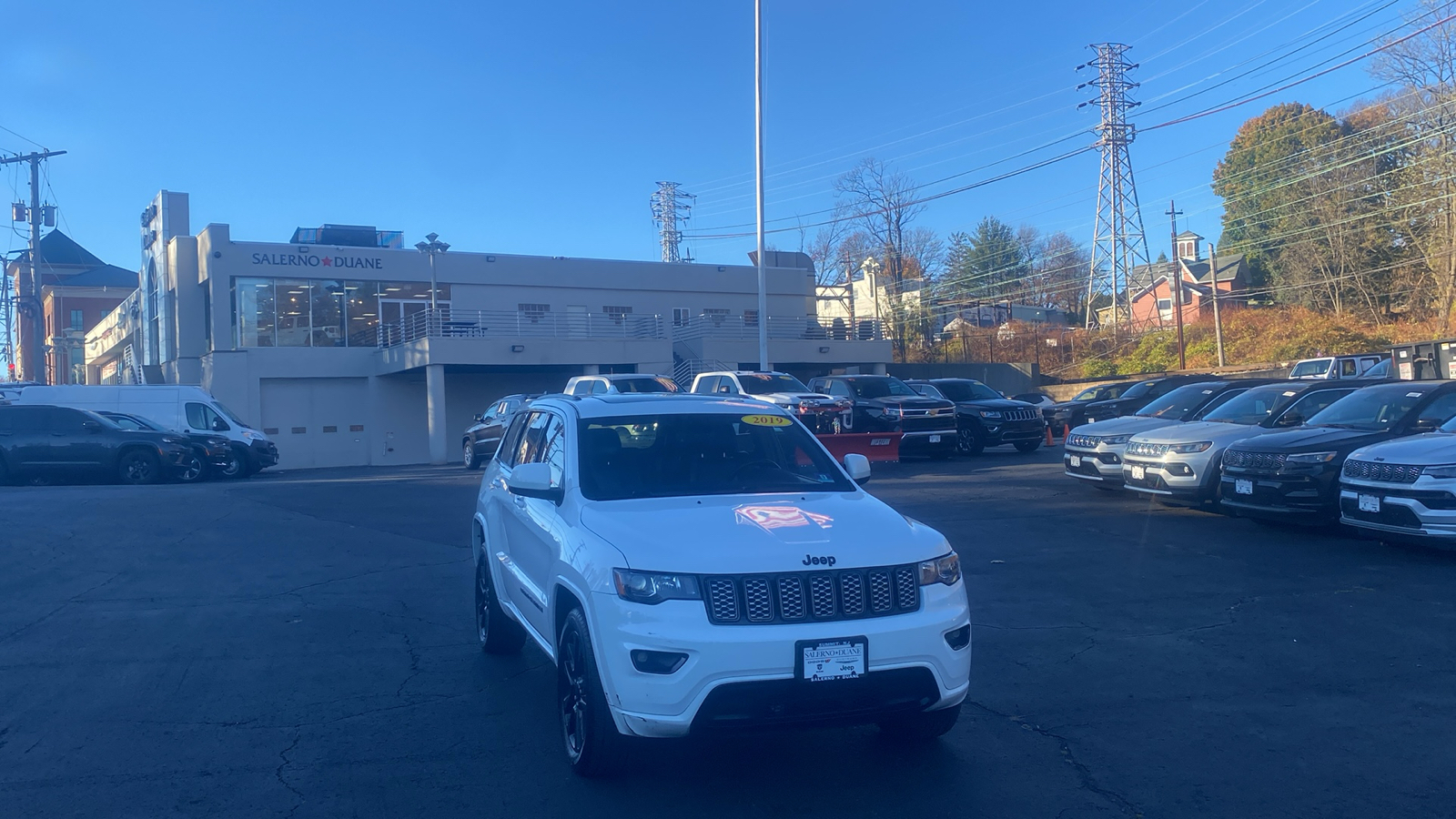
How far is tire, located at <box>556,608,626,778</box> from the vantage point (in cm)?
454

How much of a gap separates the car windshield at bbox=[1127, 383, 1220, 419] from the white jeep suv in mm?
11938

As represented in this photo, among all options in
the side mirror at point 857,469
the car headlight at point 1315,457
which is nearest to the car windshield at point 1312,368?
the car headlight at point 1315,457

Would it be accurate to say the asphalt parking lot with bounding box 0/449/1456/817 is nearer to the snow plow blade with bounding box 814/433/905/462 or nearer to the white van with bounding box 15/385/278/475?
the snow plow blade with bounding box 814/433/905/462

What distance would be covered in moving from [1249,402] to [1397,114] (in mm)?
35951

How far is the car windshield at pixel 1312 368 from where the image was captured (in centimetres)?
2659

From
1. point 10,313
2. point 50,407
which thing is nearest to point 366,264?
point 50,407

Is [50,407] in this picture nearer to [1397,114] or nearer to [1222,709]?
[1222,709]

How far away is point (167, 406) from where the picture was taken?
2533cm

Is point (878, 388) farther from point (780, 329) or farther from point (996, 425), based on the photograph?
point (780, 329)

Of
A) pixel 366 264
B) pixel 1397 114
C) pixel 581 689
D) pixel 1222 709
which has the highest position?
pixel 1397 114

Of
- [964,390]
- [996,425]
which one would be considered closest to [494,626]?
[996,425]

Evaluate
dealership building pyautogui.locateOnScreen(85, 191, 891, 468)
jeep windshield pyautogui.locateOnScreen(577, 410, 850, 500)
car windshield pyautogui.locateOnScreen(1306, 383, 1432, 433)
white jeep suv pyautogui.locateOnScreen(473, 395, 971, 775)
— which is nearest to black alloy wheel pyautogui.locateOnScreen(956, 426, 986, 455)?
car windshield pyautogui.locateOnScreen(1306, 383, 1432, 433)

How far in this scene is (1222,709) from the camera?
225 inches

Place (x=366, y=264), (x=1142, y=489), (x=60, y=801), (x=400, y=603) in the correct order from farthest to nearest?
(x=366, y=264) < (x=1142, y=489) < (x=400, y=603) < (x=60, y=801)
